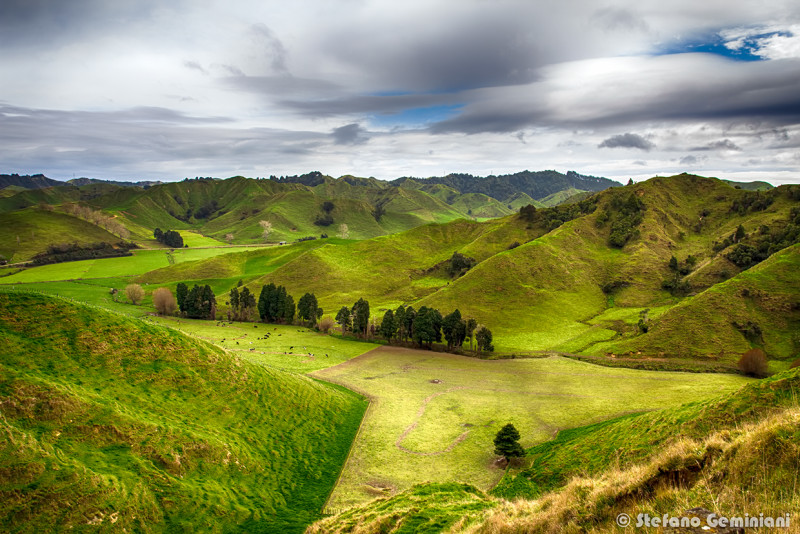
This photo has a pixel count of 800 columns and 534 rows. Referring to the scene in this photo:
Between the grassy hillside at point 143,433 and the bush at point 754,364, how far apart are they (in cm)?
7506

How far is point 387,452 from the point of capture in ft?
163

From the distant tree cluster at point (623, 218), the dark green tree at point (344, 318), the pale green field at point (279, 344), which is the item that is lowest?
the pale green field at point (279, 344)

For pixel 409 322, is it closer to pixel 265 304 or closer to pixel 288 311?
pixel 288 311

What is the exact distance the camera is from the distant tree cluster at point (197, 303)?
138000 mm

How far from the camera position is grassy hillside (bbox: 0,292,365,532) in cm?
2633

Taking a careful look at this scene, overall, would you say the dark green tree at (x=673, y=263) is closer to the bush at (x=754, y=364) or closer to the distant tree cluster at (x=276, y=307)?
the bush at (x=754, y=364)

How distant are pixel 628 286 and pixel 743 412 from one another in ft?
419

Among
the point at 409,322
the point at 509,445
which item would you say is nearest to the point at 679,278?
the point at 409,322

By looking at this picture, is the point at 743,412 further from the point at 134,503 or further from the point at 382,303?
the point at 382,303

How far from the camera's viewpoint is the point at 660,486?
1569 centimetres

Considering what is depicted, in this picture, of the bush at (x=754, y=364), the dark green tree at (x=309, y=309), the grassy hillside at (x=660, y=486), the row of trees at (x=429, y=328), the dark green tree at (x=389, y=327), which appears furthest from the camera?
the dark green tree at (x=309, y=309)

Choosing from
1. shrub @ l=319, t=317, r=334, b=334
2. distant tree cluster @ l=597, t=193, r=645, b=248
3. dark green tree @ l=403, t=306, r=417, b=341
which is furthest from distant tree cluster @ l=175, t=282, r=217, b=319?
distant tree cluster @ l=597, t=193, r=645, b=248

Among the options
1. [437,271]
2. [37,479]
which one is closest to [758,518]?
[37,479]

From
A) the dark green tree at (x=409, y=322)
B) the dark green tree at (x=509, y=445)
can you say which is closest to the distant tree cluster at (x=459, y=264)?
the dark green tree at (x=409, y=322)
